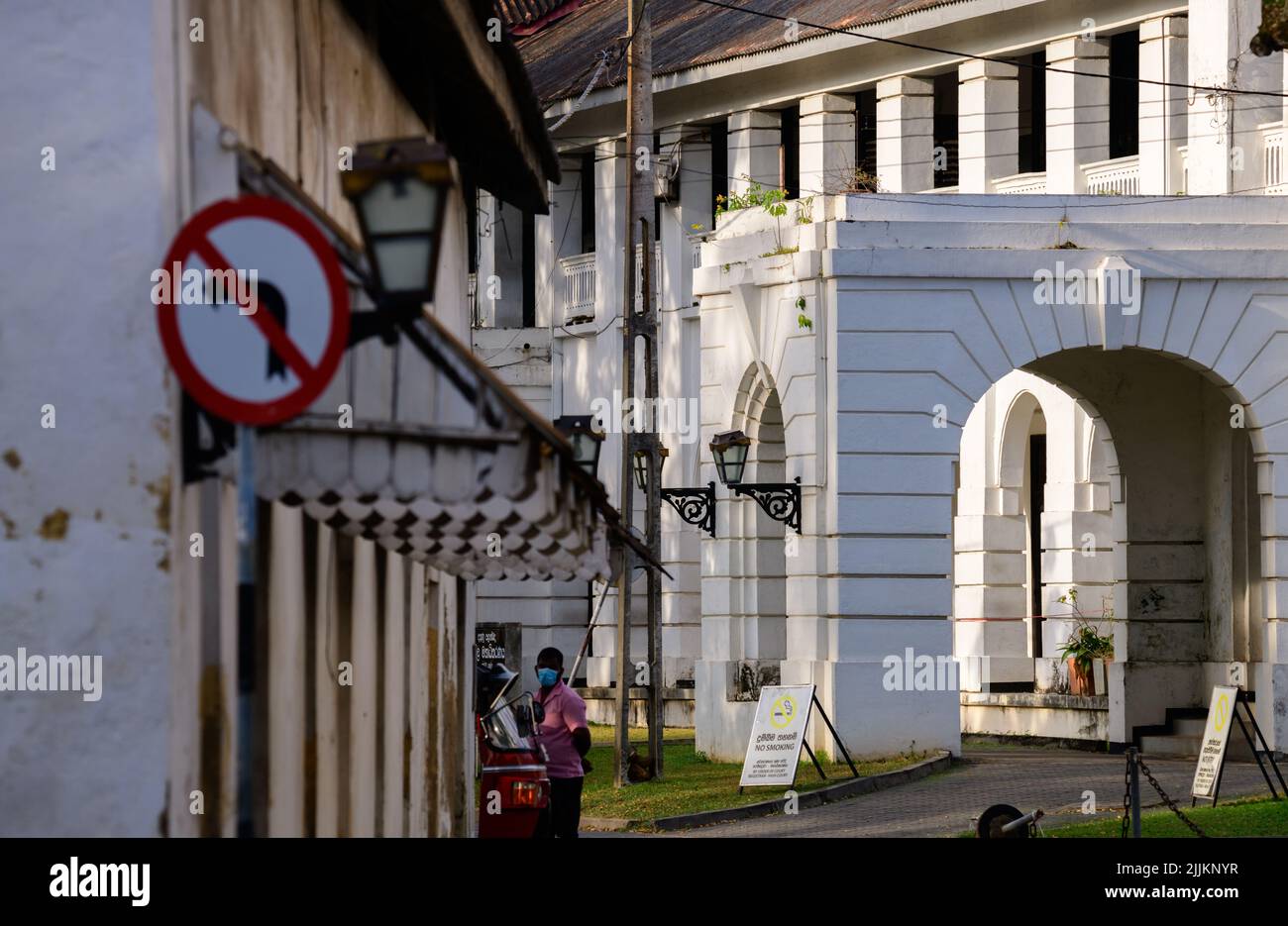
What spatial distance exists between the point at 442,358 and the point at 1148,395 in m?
21.0

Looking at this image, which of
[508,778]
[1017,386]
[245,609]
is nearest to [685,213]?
[1017,386]

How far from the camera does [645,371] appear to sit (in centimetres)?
2580

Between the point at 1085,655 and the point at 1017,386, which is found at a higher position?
the point at 1017,386

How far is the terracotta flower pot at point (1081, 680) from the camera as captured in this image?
31219mm

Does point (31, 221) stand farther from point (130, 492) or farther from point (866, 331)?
point (866, 331)

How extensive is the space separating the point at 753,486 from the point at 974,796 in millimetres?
5311

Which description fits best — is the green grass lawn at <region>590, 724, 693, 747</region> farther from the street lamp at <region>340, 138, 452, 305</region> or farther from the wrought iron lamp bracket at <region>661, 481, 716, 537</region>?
the street lamp at <region>340, 138, 452, 305</region>

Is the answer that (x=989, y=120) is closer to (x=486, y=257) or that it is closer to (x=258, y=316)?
(x=486, y=257)

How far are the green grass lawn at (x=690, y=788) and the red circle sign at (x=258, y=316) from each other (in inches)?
649

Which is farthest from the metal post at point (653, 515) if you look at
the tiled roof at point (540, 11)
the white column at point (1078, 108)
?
the tiled roof at point (540, 11)

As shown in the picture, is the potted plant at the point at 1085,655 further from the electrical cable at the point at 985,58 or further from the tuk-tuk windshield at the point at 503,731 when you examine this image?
the tuk-tuk windshield at the point at 503,731

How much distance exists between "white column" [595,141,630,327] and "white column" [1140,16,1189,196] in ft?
40.9

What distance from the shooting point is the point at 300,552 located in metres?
9.72
